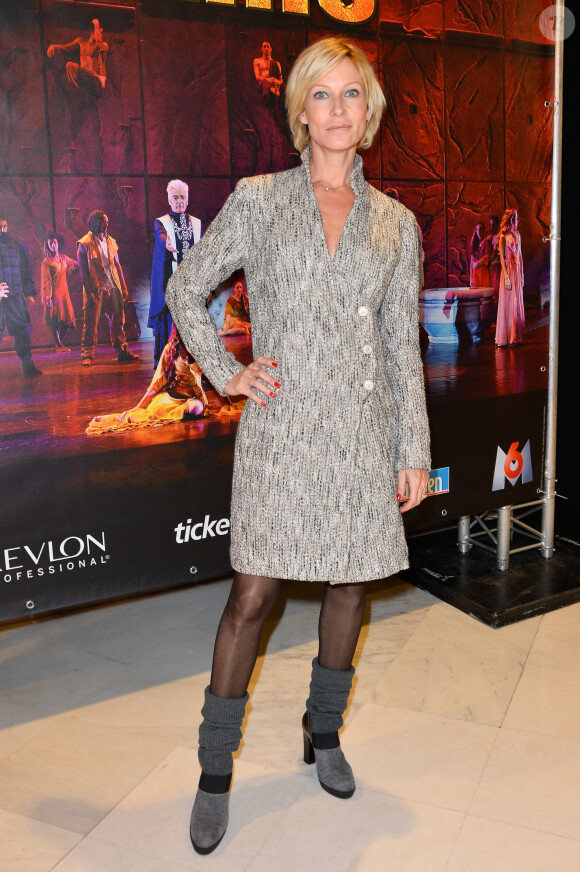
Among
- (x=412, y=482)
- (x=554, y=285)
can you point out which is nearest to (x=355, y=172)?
(x=412, y=482)

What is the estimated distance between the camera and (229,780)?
189 centimetres

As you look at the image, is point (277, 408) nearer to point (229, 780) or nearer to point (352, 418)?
point (352, 418)

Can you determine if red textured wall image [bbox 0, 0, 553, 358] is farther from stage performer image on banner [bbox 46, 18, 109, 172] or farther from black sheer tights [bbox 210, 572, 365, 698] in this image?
black sheer tights [bbox 210, 572, 365, 698]

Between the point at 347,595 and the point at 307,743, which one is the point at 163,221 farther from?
the point at 307,743

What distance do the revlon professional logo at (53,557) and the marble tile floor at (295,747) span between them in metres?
0.40

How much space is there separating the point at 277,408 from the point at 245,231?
382mm

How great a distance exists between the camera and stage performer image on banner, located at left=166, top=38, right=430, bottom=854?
5.77 ft

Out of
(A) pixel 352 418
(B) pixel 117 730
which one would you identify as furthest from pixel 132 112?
(B) pixel 117 730

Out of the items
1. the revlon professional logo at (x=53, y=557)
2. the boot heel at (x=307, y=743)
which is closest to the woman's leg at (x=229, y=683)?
the boot heel at (x=307, y=743)

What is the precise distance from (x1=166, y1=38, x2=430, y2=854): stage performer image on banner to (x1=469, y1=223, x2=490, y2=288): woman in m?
1.27

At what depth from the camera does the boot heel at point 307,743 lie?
2123 mm

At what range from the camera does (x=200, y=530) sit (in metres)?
2.70

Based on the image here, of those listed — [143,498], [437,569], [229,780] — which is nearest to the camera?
[229,780]

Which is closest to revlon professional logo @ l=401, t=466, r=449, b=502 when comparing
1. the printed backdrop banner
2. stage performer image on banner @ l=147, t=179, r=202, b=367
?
the printed backdrop banner
